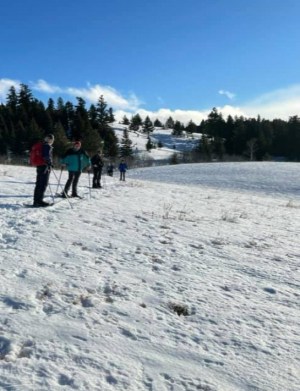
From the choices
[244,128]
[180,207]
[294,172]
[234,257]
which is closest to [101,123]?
[244,128]

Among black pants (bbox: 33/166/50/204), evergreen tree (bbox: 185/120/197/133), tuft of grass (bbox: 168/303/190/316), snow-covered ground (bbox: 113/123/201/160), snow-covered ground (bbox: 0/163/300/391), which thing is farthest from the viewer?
evergreen tree (bbox: 185/120/197/133)

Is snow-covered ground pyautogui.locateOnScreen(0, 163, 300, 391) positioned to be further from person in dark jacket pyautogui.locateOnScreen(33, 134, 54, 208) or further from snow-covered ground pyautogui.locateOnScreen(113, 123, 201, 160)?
snow-covered ground pyautogui.locateOnScreen(113, 123, 201, 160)

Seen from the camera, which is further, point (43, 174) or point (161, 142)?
point (161, 142)

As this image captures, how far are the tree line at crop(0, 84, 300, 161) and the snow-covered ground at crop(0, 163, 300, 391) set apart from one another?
6461 cm

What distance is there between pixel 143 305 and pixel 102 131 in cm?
8482

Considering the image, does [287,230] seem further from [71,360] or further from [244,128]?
[244,128]

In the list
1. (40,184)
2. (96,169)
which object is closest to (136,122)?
(96,169)

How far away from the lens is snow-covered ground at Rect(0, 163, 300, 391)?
445 cm

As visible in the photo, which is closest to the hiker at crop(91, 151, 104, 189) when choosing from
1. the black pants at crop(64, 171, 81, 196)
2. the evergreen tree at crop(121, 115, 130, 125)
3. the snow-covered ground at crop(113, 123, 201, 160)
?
the black pants at crop(64, 171, 81, 196)

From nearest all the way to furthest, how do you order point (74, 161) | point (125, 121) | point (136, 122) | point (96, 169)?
point (74, 161) < point (96, 169) < point (136, 122) < point (125, 121)

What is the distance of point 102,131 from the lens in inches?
3492

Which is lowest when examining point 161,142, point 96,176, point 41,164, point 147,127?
point 96,176

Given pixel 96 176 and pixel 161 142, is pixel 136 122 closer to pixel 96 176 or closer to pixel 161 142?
pixel 161 142

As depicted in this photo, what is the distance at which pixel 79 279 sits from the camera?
669cm
